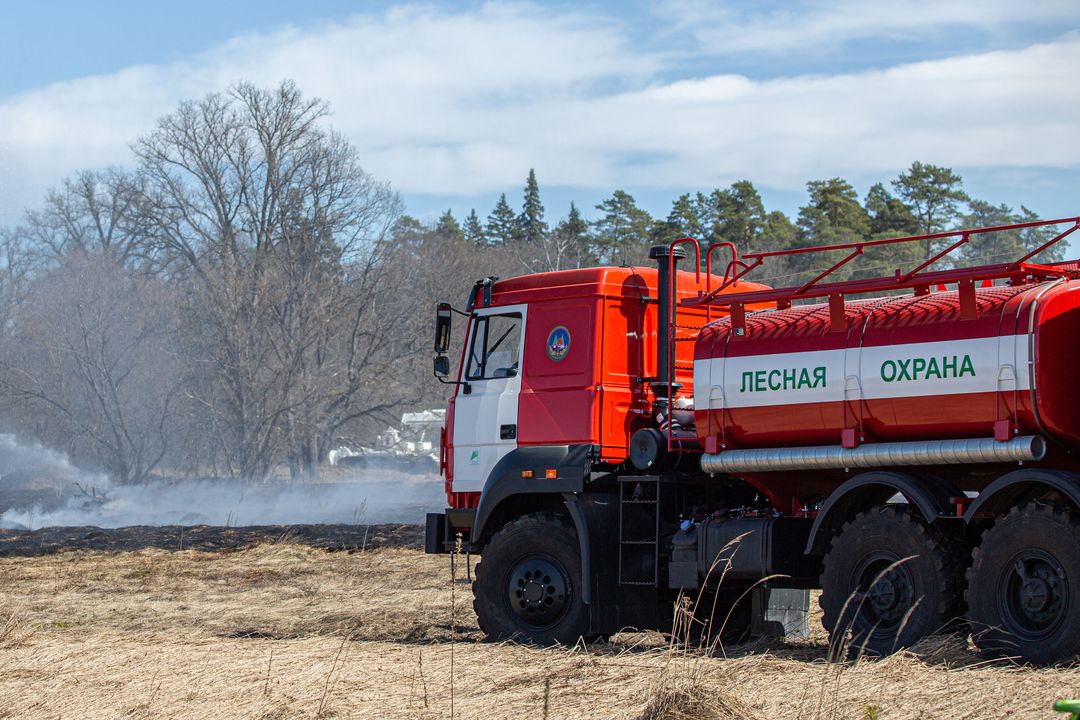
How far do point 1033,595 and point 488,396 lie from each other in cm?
541

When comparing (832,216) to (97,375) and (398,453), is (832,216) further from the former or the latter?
(97,375)

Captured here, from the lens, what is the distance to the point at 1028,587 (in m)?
9.23

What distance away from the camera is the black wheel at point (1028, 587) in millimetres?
8977

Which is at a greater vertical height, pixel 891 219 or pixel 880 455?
pixel 891 219

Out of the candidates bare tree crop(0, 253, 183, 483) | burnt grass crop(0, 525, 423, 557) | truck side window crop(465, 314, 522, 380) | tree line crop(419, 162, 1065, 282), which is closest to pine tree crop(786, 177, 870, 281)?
tree line crop(419, 162, 1065, 282)

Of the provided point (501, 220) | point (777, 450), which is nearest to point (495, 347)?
point (777, 450)

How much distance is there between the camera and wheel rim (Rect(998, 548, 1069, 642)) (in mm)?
9109

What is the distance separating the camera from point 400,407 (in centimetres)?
4650

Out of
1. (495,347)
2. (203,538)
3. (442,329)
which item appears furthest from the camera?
(203,538)

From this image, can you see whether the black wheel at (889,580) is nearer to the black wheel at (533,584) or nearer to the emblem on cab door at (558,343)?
the black wheel at (533,584)

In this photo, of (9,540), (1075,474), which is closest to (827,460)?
(1075,474)

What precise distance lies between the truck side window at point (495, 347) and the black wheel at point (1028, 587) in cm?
483

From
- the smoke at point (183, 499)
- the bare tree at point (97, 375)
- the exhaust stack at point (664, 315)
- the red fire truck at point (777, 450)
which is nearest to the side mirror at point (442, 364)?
the red fire truck at point (777, 450)

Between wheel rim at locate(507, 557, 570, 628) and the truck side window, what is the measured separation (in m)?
1.80
